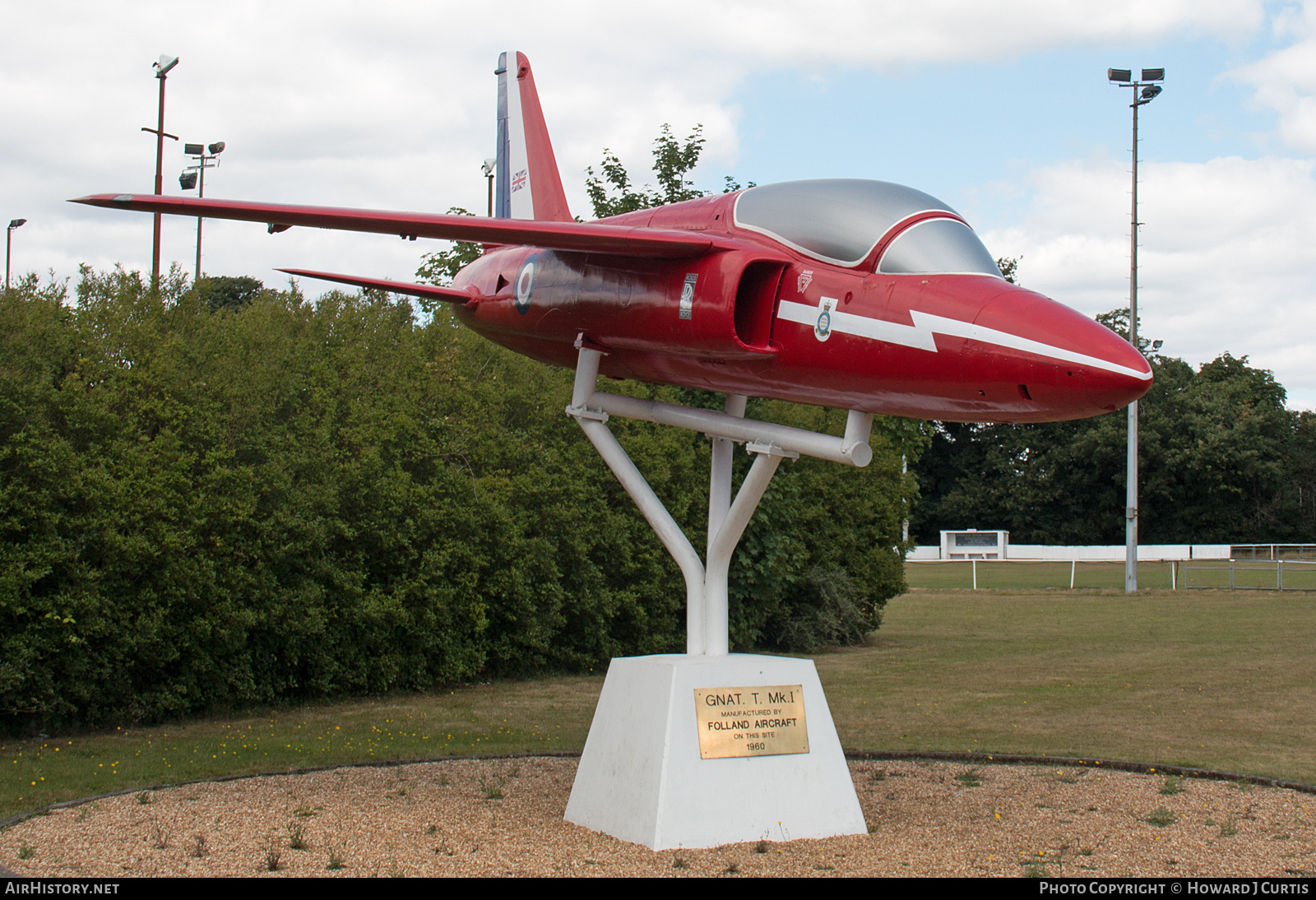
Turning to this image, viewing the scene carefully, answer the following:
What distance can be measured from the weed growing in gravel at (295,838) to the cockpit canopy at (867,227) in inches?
168

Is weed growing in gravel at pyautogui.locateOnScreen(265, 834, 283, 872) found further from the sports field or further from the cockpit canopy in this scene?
the sports field

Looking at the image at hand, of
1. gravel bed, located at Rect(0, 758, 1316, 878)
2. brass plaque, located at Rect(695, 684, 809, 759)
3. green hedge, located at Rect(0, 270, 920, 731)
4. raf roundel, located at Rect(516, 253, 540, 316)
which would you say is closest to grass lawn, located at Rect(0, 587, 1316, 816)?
green hedge, located at Rect(0, 270, 920, 731)

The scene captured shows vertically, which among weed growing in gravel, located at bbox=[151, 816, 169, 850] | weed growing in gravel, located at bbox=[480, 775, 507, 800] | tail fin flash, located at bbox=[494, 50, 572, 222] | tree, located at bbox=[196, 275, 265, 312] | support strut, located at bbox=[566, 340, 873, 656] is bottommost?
weed growing in gravel, located at bbox=[480, 775, 507, 800]

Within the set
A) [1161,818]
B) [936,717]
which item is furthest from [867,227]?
[936,717]

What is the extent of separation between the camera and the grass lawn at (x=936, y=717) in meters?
9.95

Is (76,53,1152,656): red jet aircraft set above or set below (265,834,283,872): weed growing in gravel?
above

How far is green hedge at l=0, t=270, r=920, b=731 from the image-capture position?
1059 cm

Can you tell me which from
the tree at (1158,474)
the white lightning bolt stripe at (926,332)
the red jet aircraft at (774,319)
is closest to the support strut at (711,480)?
the red jet aircraft at (774,319)

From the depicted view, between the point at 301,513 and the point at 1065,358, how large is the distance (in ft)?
29.2

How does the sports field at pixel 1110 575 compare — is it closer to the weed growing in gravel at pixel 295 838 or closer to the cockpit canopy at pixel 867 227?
the cockpit canopy at pixel 867 227

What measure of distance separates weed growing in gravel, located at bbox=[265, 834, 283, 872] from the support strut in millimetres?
2653

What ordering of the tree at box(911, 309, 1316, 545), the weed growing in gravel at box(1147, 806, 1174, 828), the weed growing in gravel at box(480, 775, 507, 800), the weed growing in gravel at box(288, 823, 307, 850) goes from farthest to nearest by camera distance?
the tree at box(911, 309, 1316, 545)
the weed growing in gravel at box(480, 775, 507, 800)
the weed growing in gravel at box(1147, 806, 1174, 828)
the weed growing in gravel at box(288, 823, 307, 850)

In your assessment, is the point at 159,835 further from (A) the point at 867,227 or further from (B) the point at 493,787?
(A) the point at 867,227

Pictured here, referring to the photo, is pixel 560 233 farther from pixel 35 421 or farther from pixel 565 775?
pixel 35 421
